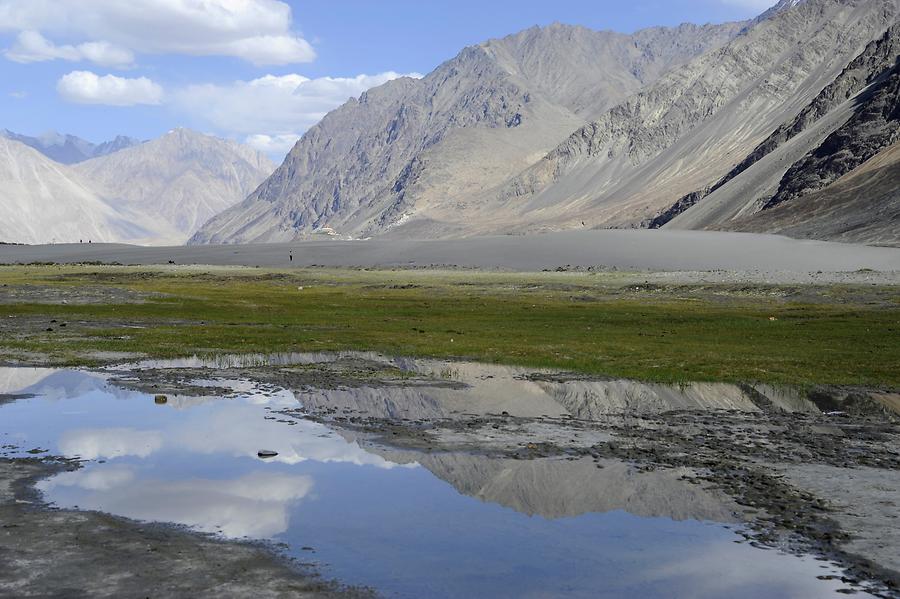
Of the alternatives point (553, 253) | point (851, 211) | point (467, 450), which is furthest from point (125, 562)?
point (851, 211)

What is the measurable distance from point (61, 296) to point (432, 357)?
149ft

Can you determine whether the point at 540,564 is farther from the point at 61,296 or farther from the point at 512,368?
the point at 61,296

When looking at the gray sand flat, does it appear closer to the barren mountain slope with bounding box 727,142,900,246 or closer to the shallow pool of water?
the barren mountain slope with bounding box 727,142,900,246

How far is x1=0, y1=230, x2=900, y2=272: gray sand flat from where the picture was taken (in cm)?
12575

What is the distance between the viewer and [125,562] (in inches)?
537

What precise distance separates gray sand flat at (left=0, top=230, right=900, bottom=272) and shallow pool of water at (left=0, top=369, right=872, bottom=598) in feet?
332

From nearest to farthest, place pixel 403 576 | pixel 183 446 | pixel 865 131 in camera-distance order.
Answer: pixel 403 576 → pixel 183 446 → pixel 865 131

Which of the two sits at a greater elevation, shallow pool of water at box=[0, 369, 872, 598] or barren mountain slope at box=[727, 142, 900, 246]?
barren mountain slope at box=[727, 142, 900, 246]

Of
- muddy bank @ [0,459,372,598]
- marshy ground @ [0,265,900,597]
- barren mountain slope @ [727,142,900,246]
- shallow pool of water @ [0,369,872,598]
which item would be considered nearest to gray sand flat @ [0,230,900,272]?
barren mountain slope @ [727,142,900,246]

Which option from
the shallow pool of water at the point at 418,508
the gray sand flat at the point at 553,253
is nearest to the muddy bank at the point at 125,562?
the shallow pool of water at the point at 418,508

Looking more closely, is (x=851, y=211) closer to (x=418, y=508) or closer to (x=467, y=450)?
(x=467, y=450)

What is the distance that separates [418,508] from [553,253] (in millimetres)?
130826

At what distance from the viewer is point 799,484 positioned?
61.1 feet

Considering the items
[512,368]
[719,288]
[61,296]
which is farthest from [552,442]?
[719,288]
